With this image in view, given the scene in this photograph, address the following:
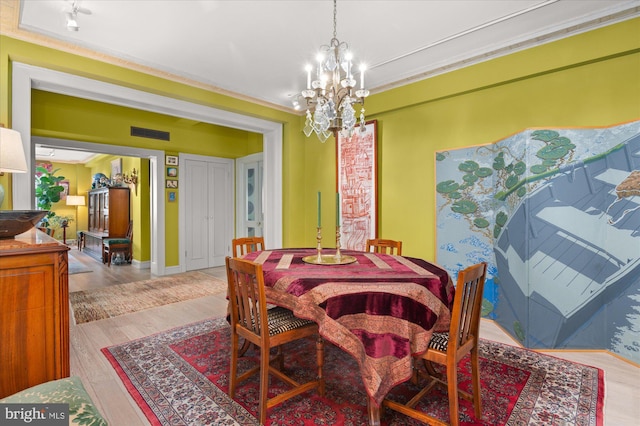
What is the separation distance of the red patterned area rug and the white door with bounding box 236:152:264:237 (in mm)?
3742

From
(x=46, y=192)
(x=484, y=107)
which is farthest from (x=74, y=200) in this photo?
(x=484, y=107)

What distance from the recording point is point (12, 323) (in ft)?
4.45

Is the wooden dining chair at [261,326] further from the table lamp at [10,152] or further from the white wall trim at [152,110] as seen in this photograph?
the white wall trim at [152,110]

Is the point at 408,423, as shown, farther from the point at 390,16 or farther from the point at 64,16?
the point at 64,16

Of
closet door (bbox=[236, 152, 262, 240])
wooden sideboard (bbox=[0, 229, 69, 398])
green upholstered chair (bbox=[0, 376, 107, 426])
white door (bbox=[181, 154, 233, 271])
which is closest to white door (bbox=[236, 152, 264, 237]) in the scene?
closet door (bbox=[236, 152, 262, 240])

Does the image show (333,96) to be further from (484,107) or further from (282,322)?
(484,107)

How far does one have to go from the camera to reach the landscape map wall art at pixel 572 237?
252cm

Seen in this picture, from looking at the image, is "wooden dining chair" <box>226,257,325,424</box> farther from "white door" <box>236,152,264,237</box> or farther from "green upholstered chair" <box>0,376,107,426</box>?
"white door" <box>236,152,264,237</box>

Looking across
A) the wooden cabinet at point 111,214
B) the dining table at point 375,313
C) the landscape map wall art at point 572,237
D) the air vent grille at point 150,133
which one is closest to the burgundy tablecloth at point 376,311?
the dining table at point 375,313

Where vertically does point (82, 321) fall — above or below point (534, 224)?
below

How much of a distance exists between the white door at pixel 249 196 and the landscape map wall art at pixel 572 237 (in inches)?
172

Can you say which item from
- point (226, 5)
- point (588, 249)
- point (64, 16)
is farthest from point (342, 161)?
point (64, 16)

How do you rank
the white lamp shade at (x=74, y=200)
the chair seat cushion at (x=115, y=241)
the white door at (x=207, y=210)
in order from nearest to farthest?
the white door at (x=207, y=210)
the chair seat cushion at (x=115, y=241)
the white lamp shade at (x=74, y=200)

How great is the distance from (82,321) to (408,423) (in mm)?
3400
